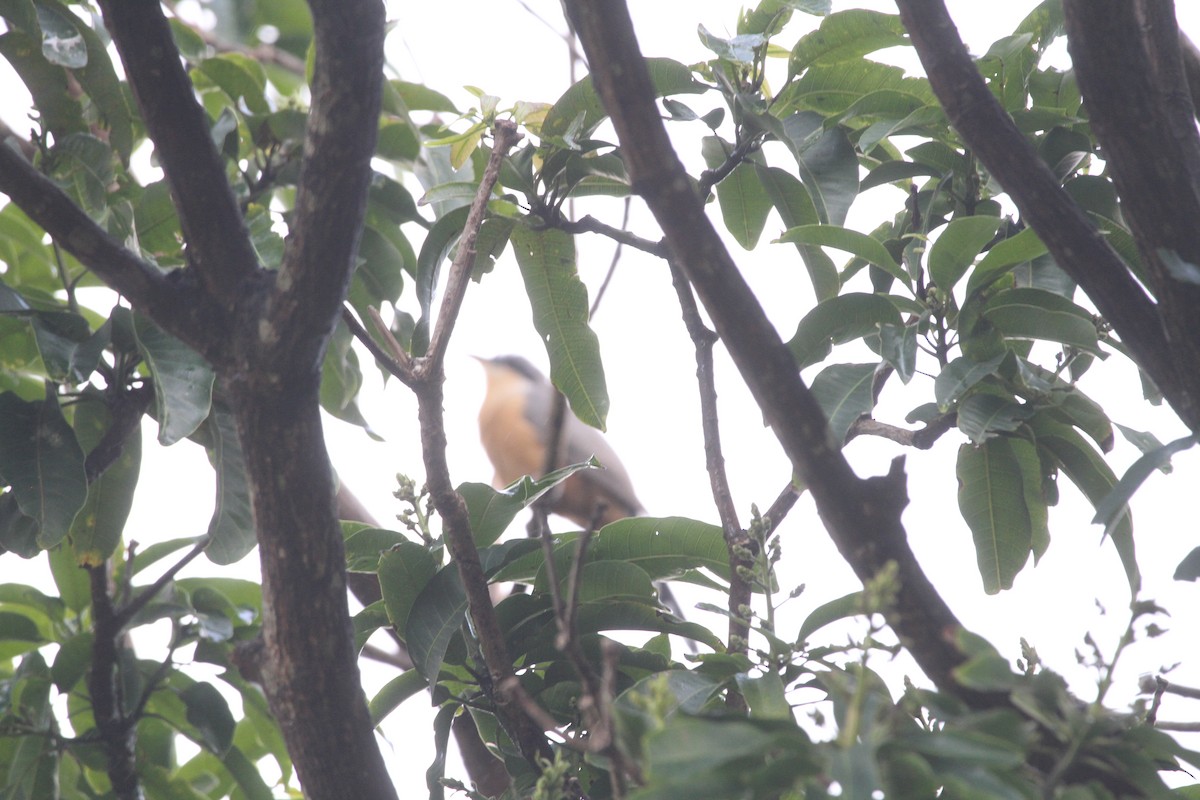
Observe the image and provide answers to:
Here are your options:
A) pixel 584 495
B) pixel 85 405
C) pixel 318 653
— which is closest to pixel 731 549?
pixel 318 653

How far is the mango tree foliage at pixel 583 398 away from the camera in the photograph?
43.6 inches

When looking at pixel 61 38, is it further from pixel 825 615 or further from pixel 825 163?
pixel 825 615

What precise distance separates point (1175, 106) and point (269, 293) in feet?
2.98

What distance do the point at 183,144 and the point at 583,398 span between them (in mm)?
697

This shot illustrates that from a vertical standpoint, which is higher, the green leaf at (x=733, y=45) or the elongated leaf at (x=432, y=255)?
the green leaf at (x=733, y=45)

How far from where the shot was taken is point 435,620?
129 cm

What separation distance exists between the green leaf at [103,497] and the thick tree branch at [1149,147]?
1495mm

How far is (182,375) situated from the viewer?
146cm

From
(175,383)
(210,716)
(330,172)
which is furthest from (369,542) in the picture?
(210,716)

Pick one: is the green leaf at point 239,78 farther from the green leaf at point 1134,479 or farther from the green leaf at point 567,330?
the green leaf at point 1134,479

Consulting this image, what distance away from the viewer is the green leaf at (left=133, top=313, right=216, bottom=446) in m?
1.37

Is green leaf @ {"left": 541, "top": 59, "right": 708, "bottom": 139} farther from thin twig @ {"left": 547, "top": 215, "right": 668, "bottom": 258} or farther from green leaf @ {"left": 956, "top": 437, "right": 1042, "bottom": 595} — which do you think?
green leaf @ {"left": 956, "top": 437, "right": 1042, "bottom": 595}

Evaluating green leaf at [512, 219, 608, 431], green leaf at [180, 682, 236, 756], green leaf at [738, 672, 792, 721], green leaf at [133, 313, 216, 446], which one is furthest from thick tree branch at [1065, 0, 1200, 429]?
green leaf at [180, 682, 236, 756]

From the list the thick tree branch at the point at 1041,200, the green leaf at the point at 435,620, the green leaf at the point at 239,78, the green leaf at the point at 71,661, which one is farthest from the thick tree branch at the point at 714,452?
the green leaf at the point at 71,661
